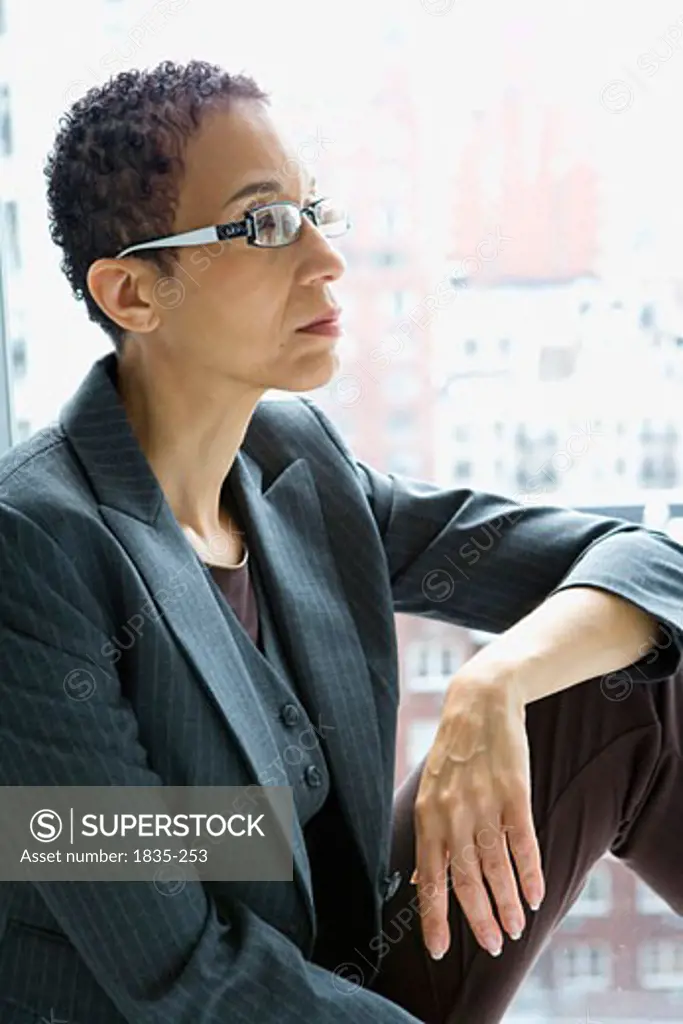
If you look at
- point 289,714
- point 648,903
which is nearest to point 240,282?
point 289,714

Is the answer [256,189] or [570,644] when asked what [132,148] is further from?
[570,644]

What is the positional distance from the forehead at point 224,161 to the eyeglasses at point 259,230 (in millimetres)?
18

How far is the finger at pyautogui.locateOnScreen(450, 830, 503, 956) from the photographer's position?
1130 millimetres

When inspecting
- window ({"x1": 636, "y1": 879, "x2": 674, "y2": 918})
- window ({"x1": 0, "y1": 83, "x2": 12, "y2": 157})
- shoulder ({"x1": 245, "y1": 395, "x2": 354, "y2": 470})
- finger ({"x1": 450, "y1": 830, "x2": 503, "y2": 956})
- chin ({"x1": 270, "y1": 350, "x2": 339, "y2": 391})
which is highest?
window ({"x1": 0, "y1": 83, "x2": 12, "y2": 157})

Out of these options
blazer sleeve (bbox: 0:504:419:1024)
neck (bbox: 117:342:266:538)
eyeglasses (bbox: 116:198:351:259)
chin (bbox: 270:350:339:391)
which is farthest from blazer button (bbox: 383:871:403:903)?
eyeglasses (bbox: 116:198:351:259)

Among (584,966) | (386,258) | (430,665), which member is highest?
(386,258)

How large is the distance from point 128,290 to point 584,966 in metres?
1.17

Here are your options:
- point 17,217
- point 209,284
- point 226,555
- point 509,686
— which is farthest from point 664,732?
point 17,217

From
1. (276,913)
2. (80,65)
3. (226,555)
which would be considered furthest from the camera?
(80,65)

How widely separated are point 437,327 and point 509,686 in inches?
25.3

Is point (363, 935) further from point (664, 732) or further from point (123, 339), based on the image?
point (123, 339)

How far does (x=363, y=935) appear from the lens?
1267 mm

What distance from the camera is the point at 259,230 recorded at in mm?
1160

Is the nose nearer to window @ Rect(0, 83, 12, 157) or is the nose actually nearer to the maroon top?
the maroon top
